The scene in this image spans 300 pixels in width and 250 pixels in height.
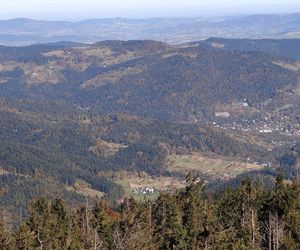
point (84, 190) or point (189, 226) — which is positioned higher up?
point (189, 226)

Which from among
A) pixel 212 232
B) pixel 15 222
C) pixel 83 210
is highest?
pixel 212 232

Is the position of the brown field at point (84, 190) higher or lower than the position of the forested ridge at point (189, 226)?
lower

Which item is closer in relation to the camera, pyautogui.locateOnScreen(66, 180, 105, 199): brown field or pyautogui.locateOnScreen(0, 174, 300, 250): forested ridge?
pyautogui.locateOnScreen(0, 174, 300, 250): forested ridge

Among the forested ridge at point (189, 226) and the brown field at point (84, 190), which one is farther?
the brown field at point (84, 190)

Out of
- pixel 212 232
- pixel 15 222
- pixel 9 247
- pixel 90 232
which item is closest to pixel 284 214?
pixel 212 232

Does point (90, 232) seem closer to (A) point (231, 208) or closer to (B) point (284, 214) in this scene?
(A) point (231, 208)

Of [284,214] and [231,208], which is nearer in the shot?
[284,214]

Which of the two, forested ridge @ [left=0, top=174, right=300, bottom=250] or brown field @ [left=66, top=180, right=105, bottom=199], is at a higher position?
forested ridge @ [left=0, top=174, right=300, bottom=250]

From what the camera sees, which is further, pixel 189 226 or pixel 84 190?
pixel 84 190
